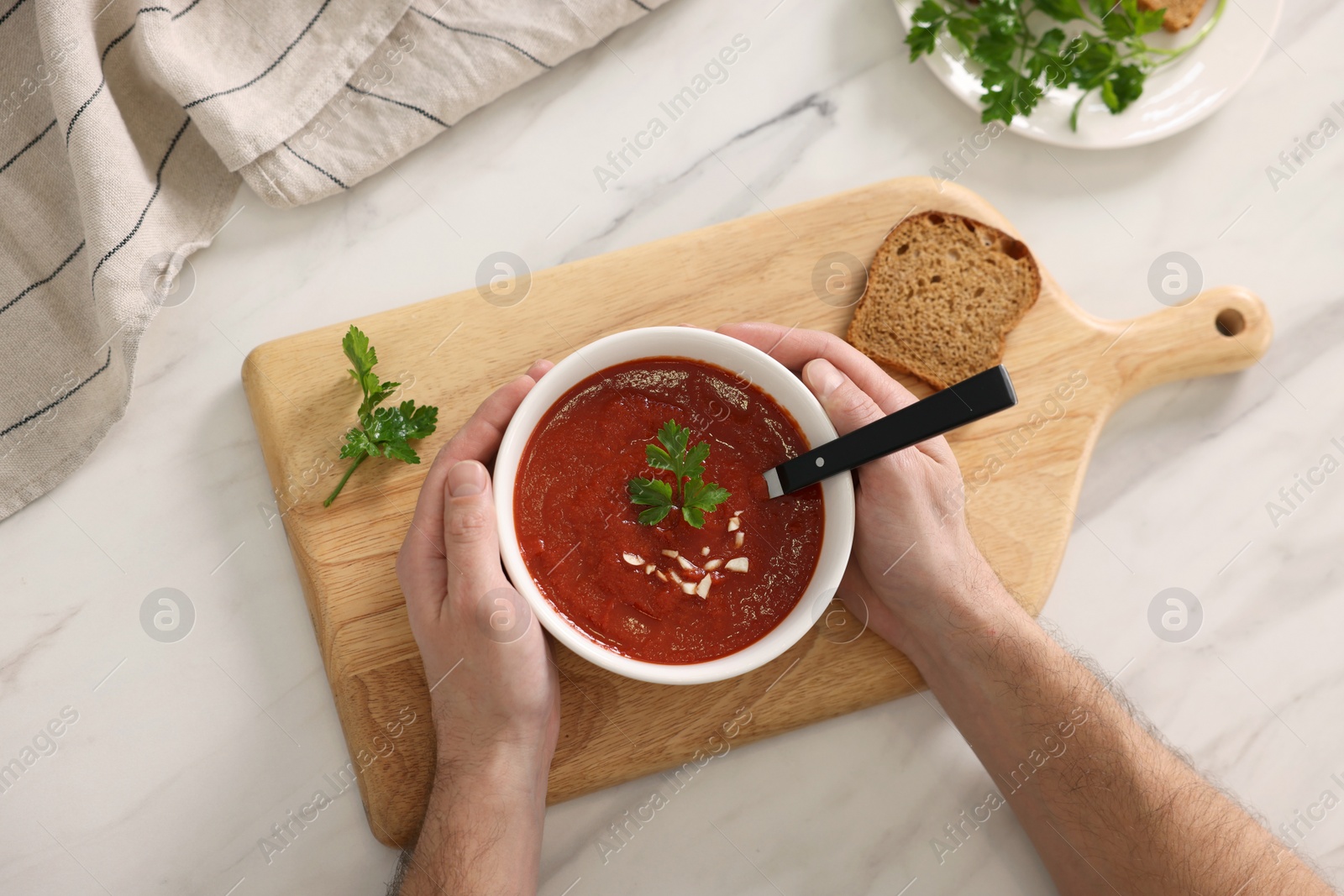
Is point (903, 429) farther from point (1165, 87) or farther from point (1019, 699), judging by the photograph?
point (1165, 87)

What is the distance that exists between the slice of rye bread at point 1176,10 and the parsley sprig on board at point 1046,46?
0.02 metres

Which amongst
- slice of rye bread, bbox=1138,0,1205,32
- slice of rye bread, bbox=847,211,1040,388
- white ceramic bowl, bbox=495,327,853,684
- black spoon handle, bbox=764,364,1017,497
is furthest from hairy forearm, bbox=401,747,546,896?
slice of rye bread, bbox=1138,0,1205,32

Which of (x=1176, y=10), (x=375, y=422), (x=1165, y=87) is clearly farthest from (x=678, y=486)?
(x=1176, y=10)

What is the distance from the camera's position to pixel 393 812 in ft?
6.82

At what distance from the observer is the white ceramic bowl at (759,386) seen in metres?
1.74

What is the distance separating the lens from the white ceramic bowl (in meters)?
1.74

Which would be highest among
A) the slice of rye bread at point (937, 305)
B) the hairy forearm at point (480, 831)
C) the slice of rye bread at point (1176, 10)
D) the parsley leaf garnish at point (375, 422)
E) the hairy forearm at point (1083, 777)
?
the parsley leaf garnish at point (375, 422)

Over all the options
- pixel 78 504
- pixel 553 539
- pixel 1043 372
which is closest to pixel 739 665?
pixel 553 539

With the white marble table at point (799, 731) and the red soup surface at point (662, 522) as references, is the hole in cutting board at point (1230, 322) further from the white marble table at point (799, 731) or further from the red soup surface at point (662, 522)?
the red soup surface at point (662, 522)

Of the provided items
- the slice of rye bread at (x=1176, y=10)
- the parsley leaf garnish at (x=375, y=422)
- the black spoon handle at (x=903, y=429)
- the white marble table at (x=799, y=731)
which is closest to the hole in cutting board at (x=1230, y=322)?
the white marble table at (x=799, y=731)

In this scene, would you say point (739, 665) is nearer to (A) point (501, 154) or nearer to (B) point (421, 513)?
(B) point (421, 513)

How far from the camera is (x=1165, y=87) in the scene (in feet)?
7.93

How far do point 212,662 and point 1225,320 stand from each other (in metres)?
2.87

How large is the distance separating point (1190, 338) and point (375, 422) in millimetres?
2115
